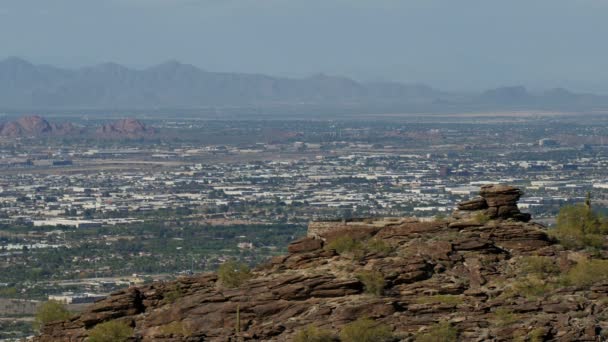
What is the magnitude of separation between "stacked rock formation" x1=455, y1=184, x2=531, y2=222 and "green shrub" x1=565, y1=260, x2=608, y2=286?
3.89 meters

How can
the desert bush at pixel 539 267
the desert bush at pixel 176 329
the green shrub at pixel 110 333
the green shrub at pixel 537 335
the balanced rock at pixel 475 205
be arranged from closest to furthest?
the green shrub at pixel 537 335 → the green shrub at pixel 110 333 → the desert bush at pixel 176 329 → the desert bush at pixel 539 267 → the balanced rock at pixel 475 205

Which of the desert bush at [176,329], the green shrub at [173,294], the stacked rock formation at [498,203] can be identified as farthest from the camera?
the stacked rock formation at [498,203]

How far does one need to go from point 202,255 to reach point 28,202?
2454 inches

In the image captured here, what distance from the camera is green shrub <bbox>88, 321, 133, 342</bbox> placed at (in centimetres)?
4181

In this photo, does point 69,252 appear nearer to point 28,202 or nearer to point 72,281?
point 72,281

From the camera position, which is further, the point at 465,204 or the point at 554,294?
the point at 465,204

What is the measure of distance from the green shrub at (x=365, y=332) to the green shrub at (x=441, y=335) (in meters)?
0.76

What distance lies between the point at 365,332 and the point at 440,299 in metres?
2.60

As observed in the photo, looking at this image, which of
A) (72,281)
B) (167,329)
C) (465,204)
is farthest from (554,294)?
(72,281)

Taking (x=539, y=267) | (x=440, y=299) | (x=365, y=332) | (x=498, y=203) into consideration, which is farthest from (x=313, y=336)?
(x=498, y=203)

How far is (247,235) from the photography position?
5950 inches

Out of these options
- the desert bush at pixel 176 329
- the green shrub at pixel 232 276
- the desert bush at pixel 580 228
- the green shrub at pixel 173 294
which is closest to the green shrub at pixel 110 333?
the desert bush at pixel 176 329

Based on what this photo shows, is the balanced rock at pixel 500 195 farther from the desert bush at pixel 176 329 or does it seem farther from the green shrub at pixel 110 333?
the green shrub at pixel 110 333

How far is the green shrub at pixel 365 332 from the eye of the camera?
131 ft
